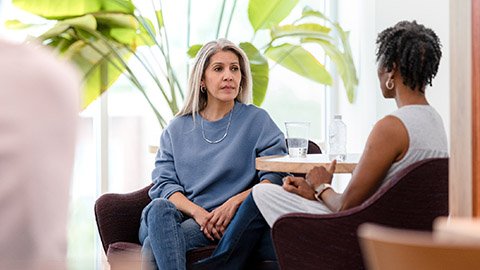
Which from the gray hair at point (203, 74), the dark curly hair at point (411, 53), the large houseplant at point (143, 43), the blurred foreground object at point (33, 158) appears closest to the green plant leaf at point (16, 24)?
the large houseplant at point (143, 43)

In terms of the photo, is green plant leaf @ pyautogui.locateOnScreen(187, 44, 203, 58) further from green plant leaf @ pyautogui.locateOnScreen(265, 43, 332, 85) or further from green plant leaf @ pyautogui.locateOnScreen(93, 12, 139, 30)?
green plant leaf @ pyautogui.locateOnScreen(265, 43, 332, 85)

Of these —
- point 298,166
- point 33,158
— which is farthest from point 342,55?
A: point 33,158

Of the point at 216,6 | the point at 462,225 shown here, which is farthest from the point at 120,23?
the point at 462,225

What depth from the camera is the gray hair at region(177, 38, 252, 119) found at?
14.5 feet

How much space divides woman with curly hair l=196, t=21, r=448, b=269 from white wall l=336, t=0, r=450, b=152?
6.75ft

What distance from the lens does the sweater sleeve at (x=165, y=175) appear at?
14.0 ft

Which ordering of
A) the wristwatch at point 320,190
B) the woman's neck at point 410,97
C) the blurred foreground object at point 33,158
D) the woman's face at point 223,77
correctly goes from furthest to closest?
the woman's face at point 223,77, the wristwatch at point 320,190, the woman's neck at point 410,97, the blurred foreground object at point 33,158

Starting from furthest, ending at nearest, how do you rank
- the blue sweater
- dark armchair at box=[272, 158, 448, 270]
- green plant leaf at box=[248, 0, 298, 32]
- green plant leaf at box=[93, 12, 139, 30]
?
green plant leaf at box=[248, 0, 298, 32]
green plant leaf at box=[93, 12, 139, 30]
the blue sweater
dark armchair at box=[272, 158, 448, 270]

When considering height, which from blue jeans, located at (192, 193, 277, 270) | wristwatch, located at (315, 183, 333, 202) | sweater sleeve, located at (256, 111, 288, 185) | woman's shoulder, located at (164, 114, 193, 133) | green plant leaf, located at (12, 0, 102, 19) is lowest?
blue jeans, located at (192, 193, 277, 270)

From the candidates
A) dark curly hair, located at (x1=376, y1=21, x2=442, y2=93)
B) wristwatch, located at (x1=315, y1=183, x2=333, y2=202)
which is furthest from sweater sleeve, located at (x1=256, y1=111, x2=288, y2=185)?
dark curly hair, located at (x1=376, y1=21, x2=442, y2=93)

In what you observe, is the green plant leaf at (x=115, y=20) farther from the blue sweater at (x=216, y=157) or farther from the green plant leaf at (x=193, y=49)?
the blue sweater at (x=216, y=157)

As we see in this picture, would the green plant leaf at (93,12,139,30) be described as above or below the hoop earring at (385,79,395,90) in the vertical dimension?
above

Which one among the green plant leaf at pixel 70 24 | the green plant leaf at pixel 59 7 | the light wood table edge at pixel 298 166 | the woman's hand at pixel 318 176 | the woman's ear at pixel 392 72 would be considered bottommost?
the woman's hand at pixel 318 176

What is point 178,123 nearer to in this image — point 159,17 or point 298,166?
point 298,166
